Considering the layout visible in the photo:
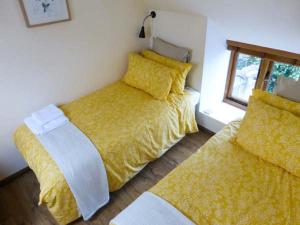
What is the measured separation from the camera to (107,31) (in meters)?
2.35

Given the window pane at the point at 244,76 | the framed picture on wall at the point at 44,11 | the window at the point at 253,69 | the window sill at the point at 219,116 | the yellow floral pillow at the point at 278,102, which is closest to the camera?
the yellow floral pillow at the point at 278,102

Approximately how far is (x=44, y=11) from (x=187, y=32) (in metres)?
1.34

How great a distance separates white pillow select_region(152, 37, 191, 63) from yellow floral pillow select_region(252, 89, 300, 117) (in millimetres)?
857

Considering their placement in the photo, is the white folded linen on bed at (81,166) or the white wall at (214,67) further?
the white wall at (214,67)

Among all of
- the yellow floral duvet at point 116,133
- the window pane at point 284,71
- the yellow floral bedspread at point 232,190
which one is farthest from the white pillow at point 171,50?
the yellow floral bedspread at point 232,190

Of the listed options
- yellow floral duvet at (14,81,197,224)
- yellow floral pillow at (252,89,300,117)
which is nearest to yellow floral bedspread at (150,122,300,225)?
yellow floral pillow at (252,89,300,117)

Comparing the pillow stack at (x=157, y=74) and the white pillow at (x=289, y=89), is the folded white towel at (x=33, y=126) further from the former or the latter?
the white pillow at (x=289, y=89)

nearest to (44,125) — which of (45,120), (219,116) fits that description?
(45,120)

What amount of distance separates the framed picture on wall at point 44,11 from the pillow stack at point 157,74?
81cm

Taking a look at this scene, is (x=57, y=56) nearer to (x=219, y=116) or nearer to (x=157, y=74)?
(x=157, y=74)

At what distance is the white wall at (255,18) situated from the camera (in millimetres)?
1476

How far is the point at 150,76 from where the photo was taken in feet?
7.50

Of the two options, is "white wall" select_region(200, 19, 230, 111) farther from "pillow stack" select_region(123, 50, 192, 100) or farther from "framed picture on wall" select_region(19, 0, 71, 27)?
"framed picture on wall" select_region(19, 0, 71, 27)

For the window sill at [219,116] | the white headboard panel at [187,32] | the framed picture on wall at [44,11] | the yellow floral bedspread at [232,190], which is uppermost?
the framed picture on wall at [44,11]
